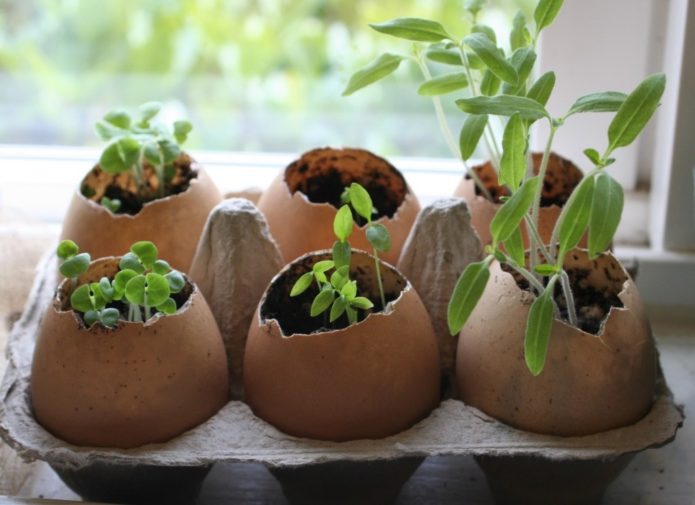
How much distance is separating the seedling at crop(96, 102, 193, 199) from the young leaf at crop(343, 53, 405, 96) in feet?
0.62

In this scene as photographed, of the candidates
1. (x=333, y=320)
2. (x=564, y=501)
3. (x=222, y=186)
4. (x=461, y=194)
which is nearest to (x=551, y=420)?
(x=564, y=501)

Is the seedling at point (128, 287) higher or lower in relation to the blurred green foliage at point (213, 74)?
lower

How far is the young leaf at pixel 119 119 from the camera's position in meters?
0.97

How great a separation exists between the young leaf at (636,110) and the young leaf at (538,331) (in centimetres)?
11

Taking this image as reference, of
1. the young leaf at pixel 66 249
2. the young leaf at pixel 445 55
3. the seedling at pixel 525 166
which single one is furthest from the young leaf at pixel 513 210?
the young leaf at pixel 66 249

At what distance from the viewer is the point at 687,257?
3.68ft

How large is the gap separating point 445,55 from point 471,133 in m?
A: 0.13

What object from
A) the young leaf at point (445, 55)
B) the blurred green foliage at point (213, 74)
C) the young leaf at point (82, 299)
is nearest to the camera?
the young leaf at point (82, 299)

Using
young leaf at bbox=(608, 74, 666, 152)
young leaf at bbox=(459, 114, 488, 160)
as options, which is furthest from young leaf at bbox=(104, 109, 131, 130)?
young leaf at bbox=(608, 74, 666, 152)

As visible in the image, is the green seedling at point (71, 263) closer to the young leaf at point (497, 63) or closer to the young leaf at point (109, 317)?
the young leaf at point (109, 317)

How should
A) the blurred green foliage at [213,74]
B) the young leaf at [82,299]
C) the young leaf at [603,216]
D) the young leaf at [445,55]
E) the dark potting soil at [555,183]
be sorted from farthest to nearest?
the blurred green foliage at [213,74]
the dark potting soil at [555,183]
the young leaf at [445,55]
the young leaf at [82,299]
the young leaf at [603,216]

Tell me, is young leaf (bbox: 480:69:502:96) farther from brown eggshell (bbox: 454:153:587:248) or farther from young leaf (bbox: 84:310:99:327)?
young leaf (bbox: 84:310:99:327)

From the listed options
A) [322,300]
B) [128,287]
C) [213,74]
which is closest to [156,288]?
[128,287]

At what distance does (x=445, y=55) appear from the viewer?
0.88 meters
